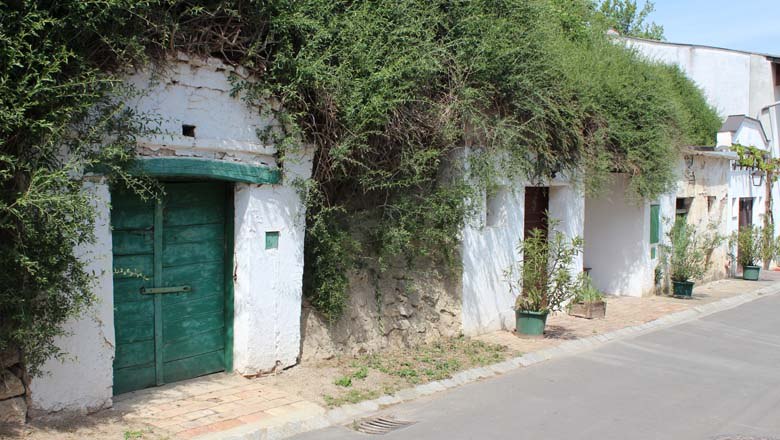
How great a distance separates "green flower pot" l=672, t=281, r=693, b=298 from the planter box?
143 inches

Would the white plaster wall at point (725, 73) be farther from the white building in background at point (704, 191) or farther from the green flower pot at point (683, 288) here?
the green flower pot at point (683, 288)

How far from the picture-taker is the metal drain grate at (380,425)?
6.18 m

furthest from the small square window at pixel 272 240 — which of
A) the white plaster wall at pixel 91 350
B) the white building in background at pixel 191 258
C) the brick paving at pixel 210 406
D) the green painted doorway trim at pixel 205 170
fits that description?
the white plaster wall at pixel 91 350

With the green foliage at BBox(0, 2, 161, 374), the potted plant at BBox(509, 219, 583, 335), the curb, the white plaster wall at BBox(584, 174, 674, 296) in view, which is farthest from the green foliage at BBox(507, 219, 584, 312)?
the green foliage at BBox(0, 2, 161, 374)

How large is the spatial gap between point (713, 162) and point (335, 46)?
46.7 ft

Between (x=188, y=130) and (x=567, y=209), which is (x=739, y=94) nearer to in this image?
(x=567, y=209)

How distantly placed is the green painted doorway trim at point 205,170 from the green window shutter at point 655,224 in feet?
33.3

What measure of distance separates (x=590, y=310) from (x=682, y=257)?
172 inches

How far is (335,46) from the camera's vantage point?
7.22 meters

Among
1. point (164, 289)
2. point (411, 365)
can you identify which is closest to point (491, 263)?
point (411, 365)

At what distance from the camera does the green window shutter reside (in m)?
14.7

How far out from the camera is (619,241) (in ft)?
48.6

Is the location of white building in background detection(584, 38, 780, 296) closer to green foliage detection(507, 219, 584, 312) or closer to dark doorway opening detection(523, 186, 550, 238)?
dark doorway opening detection(523, 186, 550, 238)

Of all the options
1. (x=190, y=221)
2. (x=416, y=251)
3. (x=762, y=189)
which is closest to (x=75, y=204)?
(x=190, y=221)
